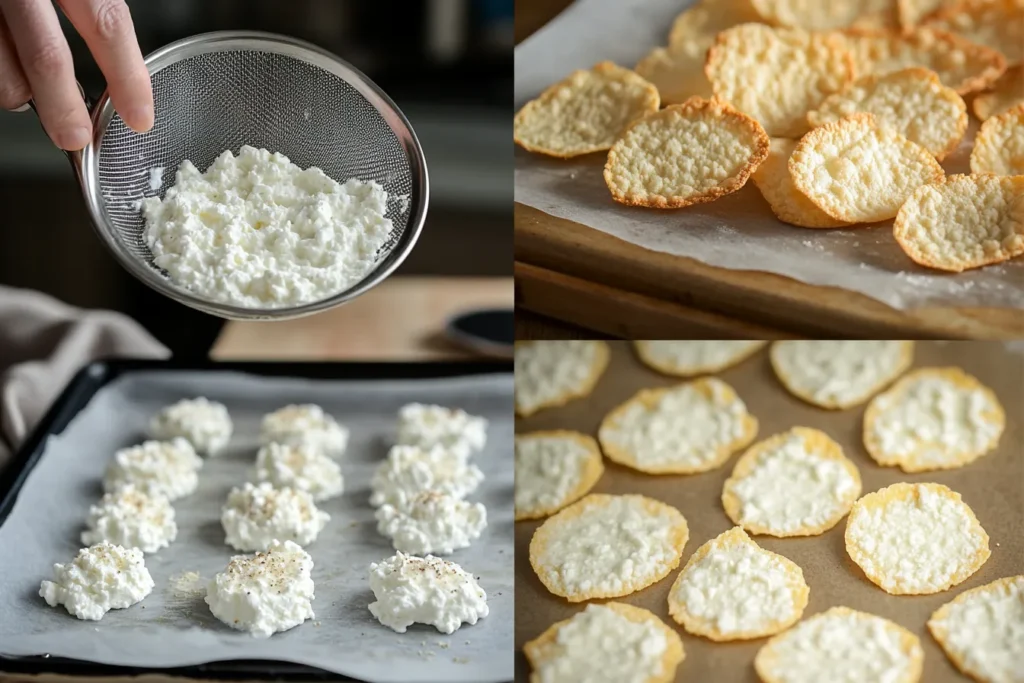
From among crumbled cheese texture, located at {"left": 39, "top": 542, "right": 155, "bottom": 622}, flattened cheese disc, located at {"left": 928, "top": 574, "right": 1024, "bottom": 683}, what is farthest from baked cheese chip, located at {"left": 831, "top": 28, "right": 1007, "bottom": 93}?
crumbled cheese texture, located at {"left": 39, "top": 542, "right": 155, "bottom": 622}

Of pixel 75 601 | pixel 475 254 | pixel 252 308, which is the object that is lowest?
pixel 475 254

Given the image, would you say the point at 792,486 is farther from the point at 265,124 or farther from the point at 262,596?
the point at 265,124

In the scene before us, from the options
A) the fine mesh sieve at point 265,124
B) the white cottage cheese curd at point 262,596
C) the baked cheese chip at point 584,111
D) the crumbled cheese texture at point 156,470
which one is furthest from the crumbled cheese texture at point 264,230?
the crumbled cheese texture at point 156,470

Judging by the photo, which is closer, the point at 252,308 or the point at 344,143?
the point at 252,308

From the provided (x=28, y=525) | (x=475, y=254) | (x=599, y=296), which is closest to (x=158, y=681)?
(x=28, y=525)

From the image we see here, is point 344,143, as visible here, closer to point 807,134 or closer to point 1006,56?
point 807,134
